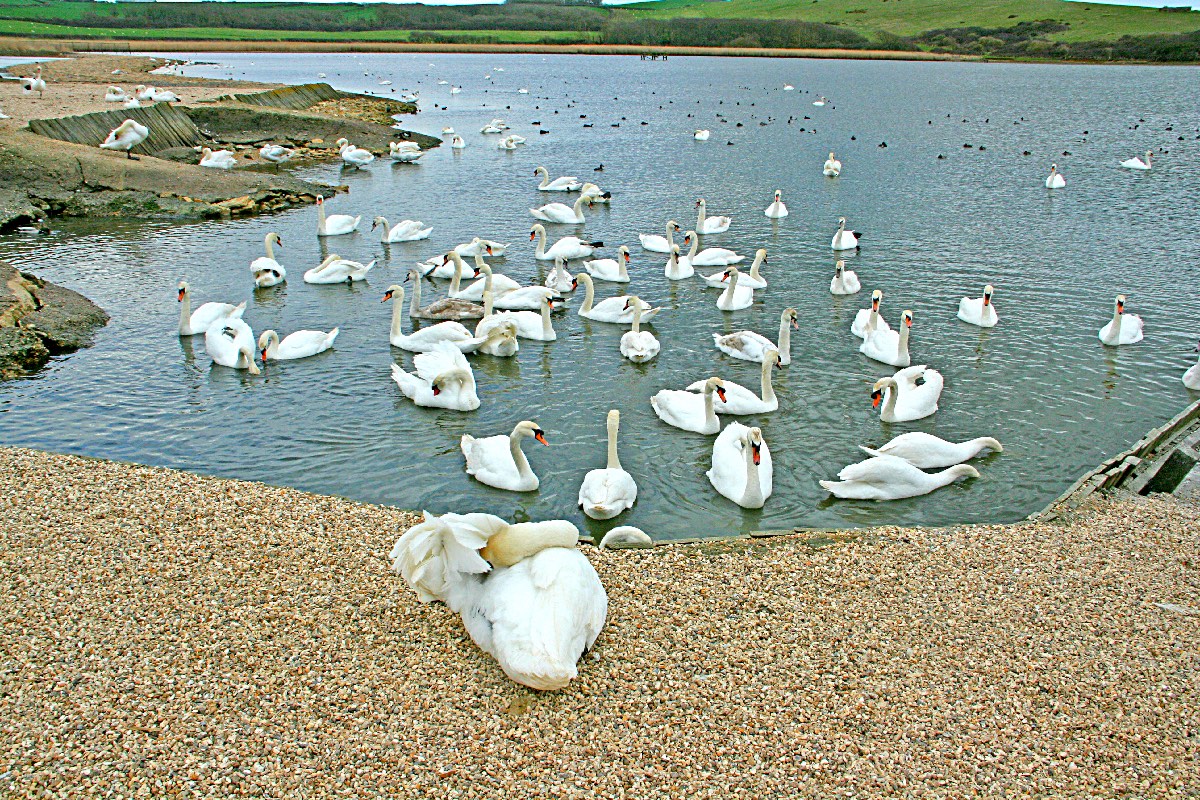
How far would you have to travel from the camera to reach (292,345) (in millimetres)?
13234

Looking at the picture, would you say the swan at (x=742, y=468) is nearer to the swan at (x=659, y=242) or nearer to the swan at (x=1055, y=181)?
the swan at (x=659, y=242)

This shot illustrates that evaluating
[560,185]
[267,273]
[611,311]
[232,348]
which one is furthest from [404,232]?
[232,348]

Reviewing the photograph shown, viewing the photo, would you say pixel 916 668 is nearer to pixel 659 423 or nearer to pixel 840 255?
pixel 659 423

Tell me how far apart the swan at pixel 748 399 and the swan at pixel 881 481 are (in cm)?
207

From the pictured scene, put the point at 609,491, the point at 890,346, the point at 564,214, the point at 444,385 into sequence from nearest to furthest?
1. the point at 609,491
2. the point at 444,385
3. the point at 890,346
4. the point at 564,214

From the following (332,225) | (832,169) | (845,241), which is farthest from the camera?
(832,169)

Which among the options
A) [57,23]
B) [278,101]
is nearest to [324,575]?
[278,101]

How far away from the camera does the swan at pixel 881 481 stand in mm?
9273

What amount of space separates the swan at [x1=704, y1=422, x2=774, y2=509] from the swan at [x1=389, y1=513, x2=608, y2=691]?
319cm

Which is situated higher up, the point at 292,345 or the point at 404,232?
the point at 404,232

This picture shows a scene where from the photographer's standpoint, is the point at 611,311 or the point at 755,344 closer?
the point at 755,344

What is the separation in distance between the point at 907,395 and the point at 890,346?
187cm

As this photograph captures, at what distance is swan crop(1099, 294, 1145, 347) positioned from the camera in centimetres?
1377

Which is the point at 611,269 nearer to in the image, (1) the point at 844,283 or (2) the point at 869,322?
(1) the point at 844,283
